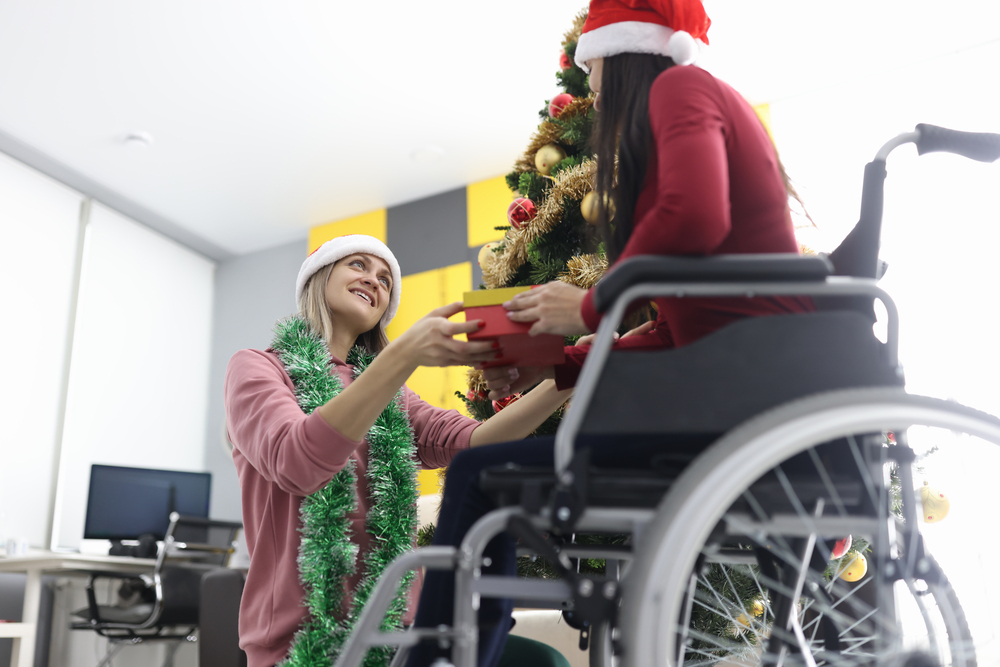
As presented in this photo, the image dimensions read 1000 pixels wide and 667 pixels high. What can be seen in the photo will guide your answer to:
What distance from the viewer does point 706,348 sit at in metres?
0.69

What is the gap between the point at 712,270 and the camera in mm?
663

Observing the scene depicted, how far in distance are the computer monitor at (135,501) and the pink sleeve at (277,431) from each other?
2.72m

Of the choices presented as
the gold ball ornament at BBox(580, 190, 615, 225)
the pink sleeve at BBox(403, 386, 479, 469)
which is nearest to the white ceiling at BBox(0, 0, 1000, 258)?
the gold ball ornament at BBox(580, 190, 615, 225)

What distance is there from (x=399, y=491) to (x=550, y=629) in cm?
81

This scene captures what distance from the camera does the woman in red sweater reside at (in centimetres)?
73

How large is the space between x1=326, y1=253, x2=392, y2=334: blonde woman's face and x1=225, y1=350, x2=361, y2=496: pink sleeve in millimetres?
218

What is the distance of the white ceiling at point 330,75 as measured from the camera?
2916 mm

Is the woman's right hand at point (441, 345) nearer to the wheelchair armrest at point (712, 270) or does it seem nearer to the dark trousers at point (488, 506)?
the dark trousers at point (488, 506)

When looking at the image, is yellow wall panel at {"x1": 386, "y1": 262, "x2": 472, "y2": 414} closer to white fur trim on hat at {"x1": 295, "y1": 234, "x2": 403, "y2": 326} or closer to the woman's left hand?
white fur trim on hat at {"x1": 295, "y1": 234, "x2": 403, "y2": 326}

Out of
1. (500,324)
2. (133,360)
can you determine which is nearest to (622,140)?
(500,324)

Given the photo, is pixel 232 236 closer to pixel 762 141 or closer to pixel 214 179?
pixel 214 179

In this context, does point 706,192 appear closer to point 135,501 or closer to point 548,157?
point 548,157

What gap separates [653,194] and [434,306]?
3054 millimetres

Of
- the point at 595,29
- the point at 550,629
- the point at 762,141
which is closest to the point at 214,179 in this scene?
the point at 550,629
